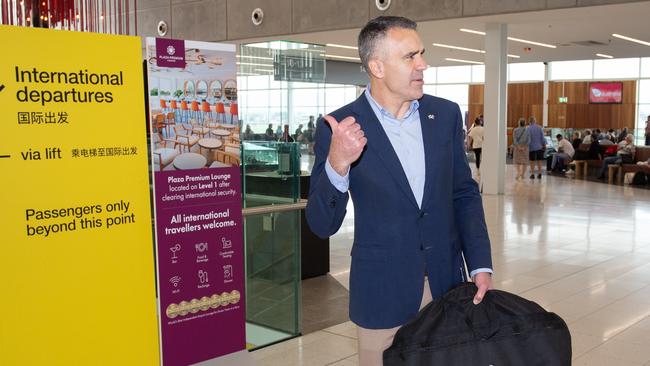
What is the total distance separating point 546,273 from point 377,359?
543 centimetres

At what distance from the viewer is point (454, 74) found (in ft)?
105

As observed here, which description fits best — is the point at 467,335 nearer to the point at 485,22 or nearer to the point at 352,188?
the point at 352,188

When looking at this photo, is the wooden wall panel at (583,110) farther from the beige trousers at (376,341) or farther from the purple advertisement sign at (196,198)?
the beige trousers at (376,341)

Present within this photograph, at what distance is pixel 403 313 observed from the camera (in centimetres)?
231

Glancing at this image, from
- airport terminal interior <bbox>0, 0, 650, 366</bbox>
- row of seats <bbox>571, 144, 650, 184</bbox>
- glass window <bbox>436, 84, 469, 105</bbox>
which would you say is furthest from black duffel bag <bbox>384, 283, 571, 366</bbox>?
glass window <bbox>436, 84, 469, 105</bbox>

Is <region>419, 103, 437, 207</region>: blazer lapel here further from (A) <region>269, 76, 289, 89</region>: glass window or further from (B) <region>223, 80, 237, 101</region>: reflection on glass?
(A) <region>269, 76, 289, 89</region>: glass window

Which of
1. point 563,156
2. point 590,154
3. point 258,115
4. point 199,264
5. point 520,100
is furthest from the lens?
point 520,100

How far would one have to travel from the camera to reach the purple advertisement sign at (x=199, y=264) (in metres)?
3.44

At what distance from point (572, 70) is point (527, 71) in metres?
1.96

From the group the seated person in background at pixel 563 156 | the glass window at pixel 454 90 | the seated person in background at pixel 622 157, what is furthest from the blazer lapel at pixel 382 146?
the glass window at pixel 454 90

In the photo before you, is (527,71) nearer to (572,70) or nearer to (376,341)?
(572,70)

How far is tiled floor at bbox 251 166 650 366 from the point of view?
4.86m

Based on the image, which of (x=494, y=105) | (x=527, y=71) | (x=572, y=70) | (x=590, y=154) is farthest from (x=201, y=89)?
(x=527, y=71)

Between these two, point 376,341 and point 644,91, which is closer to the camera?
point 376,341
